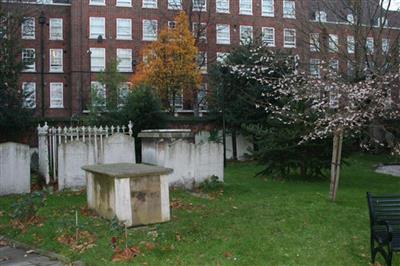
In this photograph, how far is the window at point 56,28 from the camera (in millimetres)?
58906

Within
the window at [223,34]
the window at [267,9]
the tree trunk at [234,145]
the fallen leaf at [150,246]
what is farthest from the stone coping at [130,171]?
the window at [267,9]

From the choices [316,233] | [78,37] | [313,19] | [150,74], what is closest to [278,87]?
[316,233]

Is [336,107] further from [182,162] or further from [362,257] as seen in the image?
[362,257]

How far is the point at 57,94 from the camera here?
58.4m

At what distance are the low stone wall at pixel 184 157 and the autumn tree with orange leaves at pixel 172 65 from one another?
99.9 ft

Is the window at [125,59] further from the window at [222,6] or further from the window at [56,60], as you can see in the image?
the window at [222,6]

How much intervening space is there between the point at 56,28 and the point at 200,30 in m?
16.0

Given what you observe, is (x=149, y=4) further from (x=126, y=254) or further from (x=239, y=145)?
(x=126, y=254)

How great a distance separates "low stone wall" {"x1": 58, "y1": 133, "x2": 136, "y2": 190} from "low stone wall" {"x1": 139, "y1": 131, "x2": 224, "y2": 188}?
75 centimetres

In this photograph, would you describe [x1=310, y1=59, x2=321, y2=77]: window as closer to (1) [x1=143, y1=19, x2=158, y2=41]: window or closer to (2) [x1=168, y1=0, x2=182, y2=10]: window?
(2) [x1=168, y1=0, x2=182, y2=10]: window

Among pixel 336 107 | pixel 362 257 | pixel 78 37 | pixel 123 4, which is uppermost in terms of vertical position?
pixel 123 4

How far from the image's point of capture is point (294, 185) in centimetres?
1770

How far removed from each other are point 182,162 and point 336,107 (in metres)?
4.92

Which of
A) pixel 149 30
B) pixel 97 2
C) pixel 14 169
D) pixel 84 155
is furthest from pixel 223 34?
pixel 14 169
